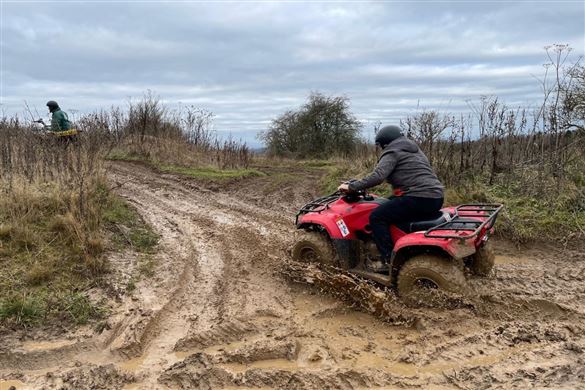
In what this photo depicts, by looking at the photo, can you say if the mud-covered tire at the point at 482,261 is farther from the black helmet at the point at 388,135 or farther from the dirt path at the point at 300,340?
the black helmet at the point at 388,135

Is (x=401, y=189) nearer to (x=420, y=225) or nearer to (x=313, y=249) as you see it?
(x=420, y=225)

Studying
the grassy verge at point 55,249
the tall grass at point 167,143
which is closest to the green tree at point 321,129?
the tall grass at point 167,143

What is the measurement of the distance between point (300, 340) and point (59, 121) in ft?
30.1

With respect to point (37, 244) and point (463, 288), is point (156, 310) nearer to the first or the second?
point (37, 244)

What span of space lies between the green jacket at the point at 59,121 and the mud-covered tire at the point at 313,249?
7.60 m

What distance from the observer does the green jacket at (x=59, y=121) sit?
37.2 ft

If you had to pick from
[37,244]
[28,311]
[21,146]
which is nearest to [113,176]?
[21,146]

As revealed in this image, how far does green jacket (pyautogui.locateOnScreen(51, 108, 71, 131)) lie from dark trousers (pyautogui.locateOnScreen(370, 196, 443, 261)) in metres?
8.62

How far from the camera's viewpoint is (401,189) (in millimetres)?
5539

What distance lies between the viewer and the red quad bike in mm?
4961

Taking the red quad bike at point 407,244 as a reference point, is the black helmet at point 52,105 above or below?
above

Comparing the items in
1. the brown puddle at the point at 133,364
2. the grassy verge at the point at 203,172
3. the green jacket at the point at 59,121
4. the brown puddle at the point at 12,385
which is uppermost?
the green jacket at the point at 59,121

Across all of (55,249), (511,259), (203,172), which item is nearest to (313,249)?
(511,259)

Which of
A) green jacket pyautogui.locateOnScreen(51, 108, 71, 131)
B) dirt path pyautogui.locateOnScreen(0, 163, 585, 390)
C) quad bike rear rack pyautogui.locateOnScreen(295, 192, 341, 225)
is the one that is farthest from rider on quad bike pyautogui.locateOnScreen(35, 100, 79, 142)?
quad bike rear rack pyautogui.locateOnScreen(295, 192, 341, 225)
